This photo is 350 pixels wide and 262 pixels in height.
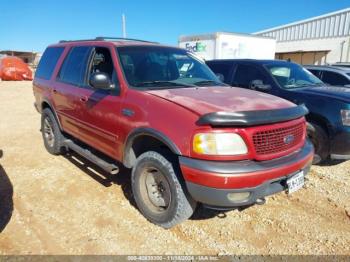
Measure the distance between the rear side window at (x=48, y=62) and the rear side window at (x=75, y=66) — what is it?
442 millimetres

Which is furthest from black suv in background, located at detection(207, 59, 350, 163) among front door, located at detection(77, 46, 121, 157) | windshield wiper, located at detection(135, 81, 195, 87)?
A: front door, located at detection(77, 46, 121, 157)

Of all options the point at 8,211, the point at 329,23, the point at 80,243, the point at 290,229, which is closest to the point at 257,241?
the point at 290,229

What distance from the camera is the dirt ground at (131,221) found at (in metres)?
2.95

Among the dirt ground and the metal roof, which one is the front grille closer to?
the dirt ground

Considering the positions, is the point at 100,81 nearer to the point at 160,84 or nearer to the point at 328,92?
the point at 160,84

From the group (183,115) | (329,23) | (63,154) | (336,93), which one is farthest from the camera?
(329,23)

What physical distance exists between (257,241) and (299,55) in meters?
25.3

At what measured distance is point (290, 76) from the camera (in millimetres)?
5879

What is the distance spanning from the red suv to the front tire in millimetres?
11

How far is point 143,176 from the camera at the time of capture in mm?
3346

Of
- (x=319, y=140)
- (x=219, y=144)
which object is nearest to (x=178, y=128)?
(x=219, y=144)

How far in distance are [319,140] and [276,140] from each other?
93.3 inches

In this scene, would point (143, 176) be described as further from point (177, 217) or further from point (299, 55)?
point (299, 55)

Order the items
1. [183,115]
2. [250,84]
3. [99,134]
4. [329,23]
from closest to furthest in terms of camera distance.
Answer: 1. [183,115]
2. [99,134]
3. [250,84]
4. [329,23]
